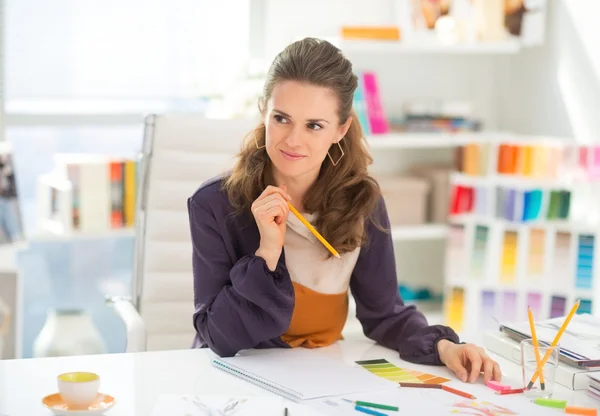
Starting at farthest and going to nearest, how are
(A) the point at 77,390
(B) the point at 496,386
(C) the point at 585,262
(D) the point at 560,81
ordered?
(D) the point at 560,81
(C) the point at 585,262
(B) the point at 496,386
(A) the point at 77,390

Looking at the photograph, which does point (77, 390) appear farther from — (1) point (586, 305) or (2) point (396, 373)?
(1) point (586, 305)

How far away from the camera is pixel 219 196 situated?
1860 mm

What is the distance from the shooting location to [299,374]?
159 centimetres

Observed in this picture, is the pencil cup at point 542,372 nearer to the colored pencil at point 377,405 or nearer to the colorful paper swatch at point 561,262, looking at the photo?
the colored pencil at point 377,405

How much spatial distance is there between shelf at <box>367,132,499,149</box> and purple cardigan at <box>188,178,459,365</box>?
1.49 m

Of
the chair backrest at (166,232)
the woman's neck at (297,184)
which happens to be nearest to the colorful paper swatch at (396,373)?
the woman's neck at (297,184)

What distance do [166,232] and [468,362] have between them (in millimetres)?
951

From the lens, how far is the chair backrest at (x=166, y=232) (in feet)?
7.48

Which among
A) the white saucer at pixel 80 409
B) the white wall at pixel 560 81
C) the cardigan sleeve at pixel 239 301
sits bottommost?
the white saucer at pixel 80 409

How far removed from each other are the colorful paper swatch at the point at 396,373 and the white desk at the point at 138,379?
37 mm

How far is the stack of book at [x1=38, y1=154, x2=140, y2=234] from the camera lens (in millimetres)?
3141

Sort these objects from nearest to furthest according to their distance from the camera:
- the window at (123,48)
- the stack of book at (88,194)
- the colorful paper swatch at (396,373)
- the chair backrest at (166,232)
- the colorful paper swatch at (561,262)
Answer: the colorful paper swatch at (396,373)
the chair backrest at (166,232)
the stack of book at (88,194)
the window at (123,48)
the colorful paper swatch at (561,262)

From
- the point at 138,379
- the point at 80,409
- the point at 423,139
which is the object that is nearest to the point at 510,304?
the point at 423,139

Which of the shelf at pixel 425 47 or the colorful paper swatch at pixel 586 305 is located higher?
the shelf at pixel 425 47
